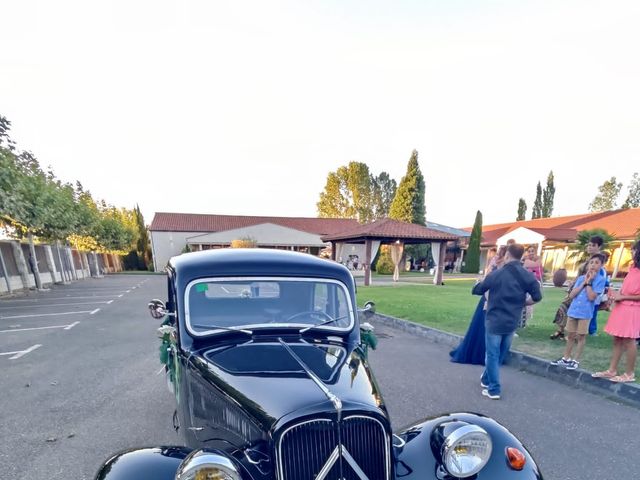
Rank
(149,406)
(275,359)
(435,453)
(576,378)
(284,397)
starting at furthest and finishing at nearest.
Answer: (576,378)
(149,406)
(275,359)
(435,453)
(284,397)

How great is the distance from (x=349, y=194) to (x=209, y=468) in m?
49.7

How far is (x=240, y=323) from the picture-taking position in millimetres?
2623

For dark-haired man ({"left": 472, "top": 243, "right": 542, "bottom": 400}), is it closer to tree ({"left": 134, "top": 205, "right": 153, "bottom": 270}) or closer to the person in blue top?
the person in blue top

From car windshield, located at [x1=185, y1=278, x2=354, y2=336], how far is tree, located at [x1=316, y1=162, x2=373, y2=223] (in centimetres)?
4697

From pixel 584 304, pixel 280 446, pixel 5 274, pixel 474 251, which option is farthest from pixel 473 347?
pixel 474 251

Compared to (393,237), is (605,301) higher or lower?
lower

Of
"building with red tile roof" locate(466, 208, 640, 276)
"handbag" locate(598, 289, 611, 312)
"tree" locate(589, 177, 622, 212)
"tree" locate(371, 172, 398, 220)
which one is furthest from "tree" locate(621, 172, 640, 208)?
"handbag" locate(598, 289, 611, 312)

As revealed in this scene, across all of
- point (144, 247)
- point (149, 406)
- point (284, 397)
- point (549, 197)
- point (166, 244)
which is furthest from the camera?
point (549, 197)

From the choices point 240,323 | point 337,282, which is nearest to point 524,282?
point 337,282

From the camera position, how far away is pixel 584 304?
4.88 m

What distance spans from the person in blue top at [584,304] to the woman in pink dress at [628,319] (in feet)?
1.34

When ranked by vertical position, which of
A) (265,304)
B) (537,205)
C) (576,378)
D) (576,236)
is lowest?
(576,378)

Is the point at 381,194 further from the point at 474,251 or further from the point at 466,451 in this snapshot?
the point at 466,451

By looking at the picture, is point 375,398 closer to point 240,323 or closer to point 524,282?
point 240,323
